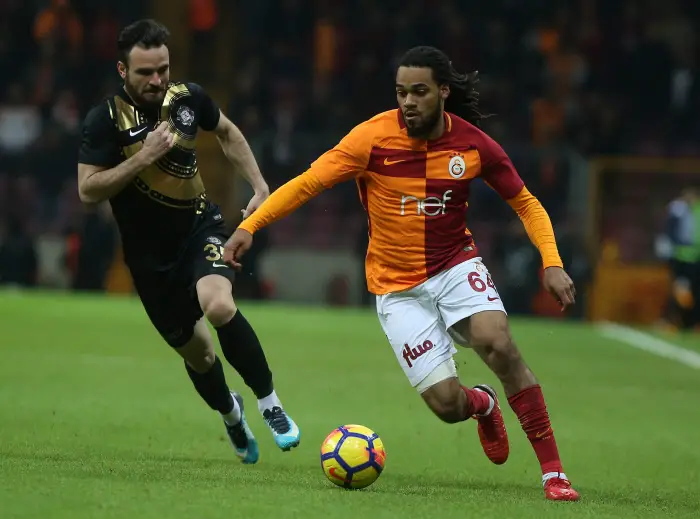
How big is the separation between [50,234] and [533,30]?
29.3 ft

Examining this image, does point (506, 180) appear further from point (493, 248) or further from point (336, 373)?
point (493, 248)

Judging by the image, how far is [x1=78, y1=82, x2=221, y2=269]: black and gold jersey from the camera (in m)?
6.61

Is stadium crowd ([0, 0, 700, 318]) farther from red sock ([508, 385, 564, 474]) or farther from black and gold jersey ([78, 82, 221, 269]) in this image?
red sock ([508, 385, 564, 474])

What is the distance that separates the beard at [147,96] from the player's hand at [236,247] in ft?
3.40

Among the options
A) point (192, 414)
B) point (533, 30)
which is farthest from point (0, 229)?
point (192, 414)

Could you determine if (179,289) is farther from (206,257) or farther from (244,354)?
(244,354)

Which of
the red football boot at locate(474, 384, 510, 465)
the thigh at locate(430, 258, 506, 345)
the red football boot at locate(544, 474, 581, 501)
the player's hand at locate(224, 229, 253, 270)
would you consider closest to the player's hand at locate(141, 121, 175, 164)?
the player's hand at locate(224, 229, 253, 270)

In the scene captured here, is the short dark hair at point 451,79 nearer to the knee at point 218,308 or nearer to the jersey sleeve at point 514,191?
the jersey sleeve at point 514,191

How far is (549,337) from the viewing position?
53.6ft

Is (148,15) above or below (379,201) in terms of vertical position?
below

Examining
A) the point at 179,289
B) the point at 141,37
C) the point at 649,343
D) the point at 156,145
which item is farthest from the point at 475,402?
the point at 649,343

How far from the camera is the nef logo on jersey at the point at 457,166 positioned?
618 centimetres

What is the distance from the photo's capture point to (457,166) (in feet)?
20.3

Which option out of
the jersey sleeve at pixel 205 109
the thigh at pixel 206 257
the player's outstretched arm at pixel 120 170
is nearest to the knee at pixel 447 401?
the thigh at pixel 206 257
